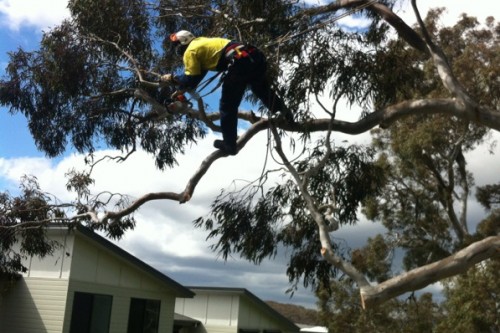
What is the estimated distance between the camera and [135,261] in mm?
18891

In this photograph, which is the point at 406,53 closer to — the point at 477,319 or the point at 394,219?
the point at 477,319

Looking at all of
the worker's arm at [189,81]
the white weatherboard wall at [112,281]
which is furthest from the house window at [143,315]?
the worker's arm at [189,81]

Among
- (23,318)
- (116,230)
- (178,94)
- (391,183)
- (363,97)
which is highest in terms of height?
(391,183)

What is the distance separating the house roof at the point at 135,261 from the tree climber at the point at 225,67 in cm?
759

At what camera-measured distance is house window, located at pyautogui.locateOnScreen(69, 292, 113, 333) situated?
17.0 metres

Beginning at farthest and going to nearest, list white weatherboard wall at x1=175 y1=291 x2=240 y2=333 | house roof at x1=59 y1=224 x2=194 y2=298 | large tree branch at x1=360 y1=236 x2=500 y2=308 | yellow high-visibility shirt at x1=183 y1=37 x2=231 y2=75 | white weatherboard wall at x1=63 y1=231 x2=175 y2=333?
white weatherboard wall at x1=175 y1=291 x2=240 y2=333
white weatherboard wall at x1=63 y1=231 x2=175 y2=333
house roof at x1=59 y1=224 x2=194 y2=298
yellow high-visibility shirt at x1=183 y1=37 x2=231 y2=75
large tree branch at x1=360 y1=236 x2=500 y2=308

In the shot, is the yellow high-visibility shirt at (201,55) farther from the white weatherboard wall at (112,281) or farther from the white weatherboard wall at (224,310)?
the white weatherboard wall at (224,310)

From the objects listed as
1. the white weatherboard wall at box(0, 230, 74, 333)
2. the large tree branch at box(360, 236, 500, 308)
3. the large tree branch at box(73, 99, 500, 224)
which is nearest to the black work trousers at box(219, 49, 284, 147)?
the large tree branch at box(73, 99, 500, 224)

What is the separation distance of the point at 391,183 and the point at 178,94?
1602 centimetres

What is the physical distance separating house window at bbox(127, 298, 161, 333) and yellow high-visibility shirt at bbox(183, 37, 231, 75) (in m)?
12.8

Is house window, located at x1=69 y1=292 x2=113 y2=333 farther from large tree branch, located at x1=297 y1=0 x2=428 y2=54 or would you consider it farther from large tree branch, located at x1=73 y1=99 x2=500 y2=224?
large tree branch, located at x1=297 y1=0 x2=428 y2=54

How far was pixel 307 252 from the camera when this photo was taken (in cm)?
993

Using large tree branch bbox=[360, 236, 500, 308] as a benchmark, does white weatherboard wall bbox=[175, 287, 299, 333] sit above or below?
above

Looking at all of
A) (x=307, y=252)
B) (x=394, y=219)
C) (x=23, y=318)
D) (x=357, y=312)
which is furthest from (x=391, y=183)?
(x=307, y=252)
